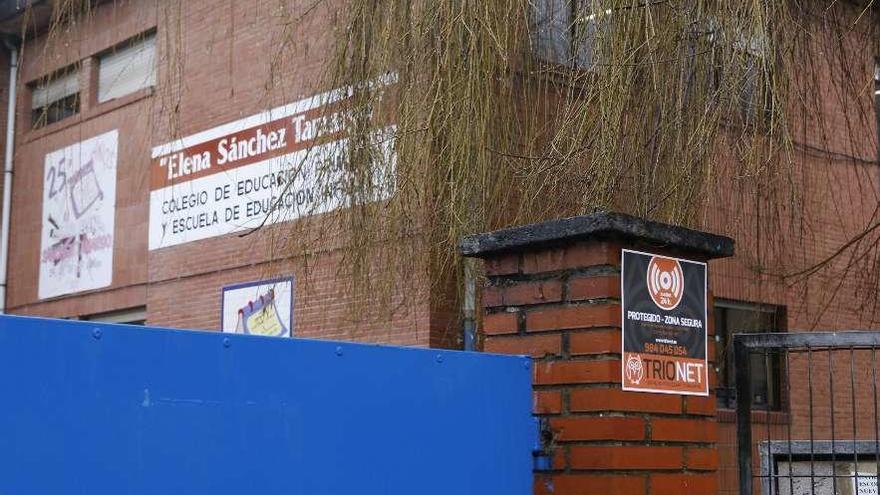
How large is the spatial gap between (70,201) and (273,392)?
13.8 meters

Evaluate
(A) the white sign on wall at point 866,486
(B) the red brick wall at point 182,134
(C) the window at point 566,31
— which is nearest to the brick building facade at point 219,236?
(B) the red brick wall at point 182,134

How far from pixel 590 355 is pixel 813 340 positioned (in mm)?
881

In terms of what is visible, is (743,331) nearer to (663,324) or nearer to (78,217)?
(78,217)

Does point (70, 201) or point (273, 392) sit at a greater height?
point (70, 201)

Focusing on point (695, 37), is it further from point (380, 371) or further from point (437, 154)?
point (380, 371)

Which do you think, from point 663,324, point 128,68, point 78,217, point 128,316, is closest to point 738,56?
point 663,324

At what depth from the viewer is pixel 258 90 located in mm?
13617

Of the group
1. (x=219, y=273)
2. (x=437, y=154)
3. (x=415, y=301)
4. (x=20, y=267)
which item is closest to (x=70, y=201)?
(x=20, y=267)

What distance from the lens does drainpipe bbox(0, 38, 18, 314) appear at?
1717 cm

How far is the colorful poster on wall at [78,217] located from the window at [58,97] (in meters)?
0.66

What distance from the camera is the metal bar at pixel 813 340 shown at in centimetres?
411

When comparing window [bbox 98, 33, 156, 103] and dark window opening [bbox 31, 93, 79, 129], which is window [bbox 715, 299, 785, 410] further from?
dark window opening [bbox 31, 93, 79, 129]

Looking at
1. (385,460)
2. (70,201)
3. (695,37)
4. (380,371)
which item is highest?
(70,201)

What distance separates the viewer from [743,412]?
439 cm
